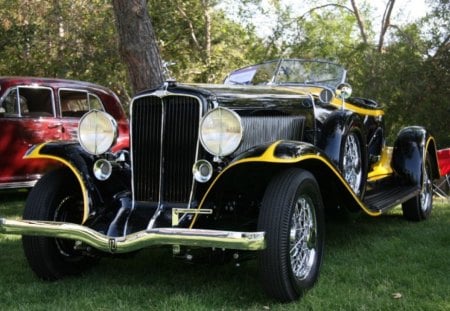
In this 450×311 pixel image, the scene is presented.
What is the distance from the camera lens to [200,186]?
12.8 feet

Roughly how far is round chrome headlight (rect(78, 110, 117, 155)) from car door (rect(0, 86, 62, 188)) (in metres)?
4.17

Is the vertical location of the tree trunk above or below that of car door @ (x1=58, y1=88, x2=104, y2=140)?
above

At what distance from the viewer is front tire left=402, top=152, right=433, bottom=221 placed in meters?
6.33

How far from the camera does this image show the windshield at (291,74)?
601 cm

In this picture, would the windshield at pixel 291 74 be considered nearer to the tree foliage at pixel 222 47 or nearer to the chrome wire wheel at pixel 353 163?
the chrome wire wheel at pixel 353 163

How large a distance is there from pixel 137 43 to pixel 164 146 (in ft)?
13.1

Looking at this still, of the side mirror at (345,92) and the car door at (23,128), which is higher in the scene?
the side mirror at (345,92)

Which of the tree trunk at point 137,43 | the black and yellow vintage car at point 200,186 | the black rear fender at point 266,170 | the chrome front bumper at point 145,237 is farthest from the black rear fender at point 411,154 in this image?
the chrome front bumper at point 145,237

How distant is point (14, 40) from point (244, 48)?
7341mm

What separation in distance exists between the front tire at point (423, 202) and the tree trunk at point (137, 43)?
360cm

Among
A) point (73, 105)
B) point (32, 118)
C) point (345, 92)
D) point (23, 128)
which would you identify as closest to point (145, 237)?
point (345, 92)

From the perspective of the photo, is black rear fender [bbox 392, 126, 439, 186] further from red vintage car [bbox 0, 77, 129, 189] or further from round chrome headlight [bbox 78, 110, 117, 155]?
red vintage car [bbox 0, 77, 129, 189]

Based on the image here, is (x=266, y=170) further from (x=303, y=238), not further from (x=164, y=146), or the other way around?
(x=164, y=146)

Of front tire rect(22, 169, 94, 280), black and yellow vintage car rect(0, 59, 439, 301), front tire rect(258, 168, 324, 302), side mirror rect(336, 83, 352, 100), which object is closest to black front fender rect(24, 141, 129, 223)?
black and yellow vintage car rect(0, 59, 439, 301)
